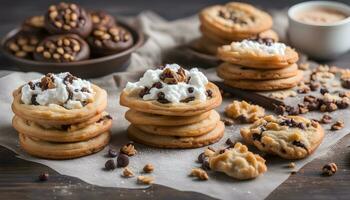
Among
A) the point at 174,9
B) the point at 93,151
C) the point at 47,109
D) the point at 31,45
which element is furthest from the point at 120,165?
the point at 174,9

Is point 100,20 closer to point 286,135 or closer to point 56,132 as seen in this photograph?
point 56,132

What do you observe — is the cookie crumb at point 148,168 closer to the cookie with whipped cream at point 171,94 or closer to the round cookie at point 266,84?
the cookie with whipped cream at point 171,94

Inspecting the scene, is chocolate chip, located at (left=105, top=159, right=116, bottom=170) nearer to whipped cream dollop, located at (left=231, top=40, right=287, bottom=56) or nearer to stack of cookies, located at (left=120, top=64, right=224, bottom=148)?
stack of cookies, located at (left=120, top=64, right=224, bottom=148)

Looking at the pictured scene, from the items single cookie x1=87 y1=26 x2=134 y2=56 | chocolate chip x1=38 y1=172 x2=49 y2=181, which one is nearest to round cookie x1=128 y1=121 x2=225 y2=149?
chocolate chip x1=38 y1=172 x2=49 y2=181

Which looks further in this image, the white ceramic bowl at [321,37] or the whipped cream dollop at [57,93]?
the white ceramic bowl at [321,37]

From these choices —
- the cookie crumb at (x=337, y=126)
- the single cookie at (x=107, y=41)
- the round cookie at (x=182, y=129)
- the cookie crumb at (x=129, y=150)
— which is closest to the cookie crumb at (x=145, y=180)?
the cookie crumb at (x=129, y=150)

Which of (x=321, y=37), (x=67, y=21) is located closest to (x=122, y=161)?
(x=67, y=21)

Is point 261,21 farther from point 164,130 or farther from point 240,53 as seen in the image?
point 164,130
